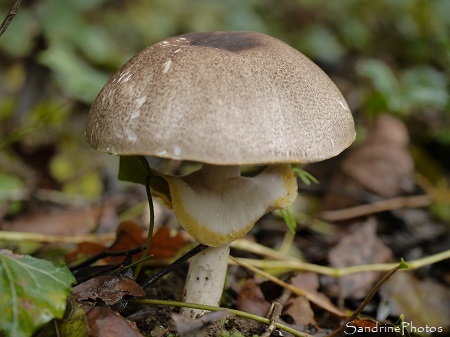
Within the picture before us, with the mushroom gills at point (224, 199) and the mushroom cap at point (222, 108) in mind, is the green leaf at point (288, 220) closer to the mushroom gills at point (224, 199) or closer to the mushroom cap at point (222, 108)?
the mushroom gills at point (224, 199)

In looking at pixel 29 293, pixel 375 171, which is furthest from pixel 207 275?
pixel 375 171

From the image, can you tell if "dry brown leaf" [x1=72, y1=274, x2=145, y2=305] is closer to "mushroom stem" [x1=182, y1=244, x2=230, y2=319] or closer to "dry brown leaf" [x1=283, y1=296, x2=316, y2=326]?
"mushroom stem" [x1=182, y1=244, x2=230, y2=319]

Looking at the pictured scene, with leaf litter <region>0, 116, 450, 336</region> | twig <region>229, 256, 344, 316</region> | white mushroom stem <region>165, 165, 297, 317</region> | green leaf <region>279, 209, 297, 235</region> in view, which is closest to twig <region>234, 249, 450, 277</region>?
leaf litter <region>0, 116, 450, 336</region>

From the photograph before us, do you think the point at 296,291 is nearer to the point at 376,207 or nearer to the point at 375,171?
the point at 376,207

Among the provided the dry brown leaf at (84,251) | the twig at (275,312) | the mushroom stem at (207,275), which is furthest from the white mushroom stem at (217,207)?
the dry brown leaf at (84,251)

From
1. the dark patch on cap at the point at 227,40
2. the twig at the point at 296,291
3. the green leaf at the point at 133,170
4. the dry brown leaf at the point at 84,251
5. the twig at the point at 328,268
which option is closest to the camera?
the dark patch on cap at the point at 227,40

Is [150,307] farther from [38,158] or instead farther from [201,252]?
[38,158]
